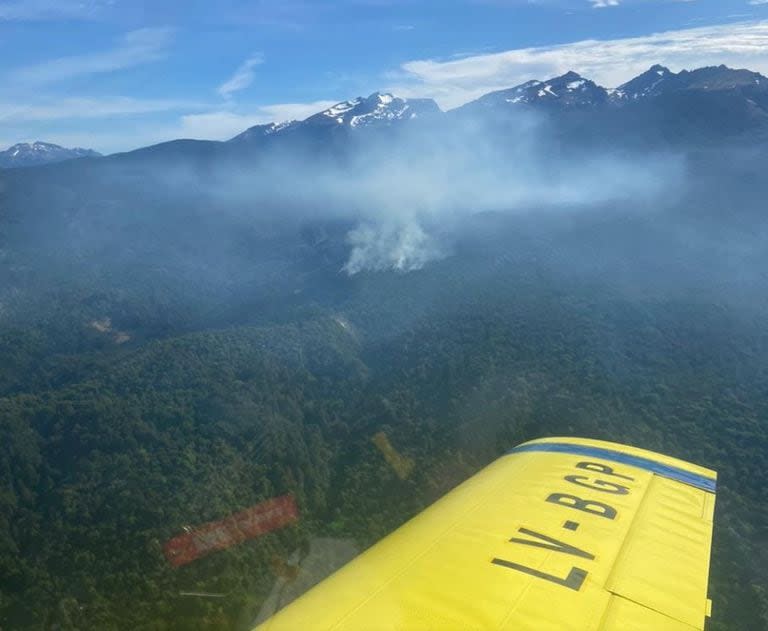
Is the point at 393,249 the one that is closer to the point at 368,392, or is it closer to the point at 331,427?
the point at 368,392

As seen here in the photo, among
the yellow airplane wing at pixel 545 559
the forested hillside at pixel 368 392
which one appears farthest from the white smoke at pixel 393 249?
the yellow airplane wing at pixel 545 559

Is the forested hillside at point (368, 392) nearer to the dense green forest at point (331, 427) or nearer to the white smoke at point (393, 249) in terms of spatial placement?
the dense green forest at point (331, 427)

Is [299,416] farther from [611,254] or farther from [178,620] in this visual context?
[611,254]

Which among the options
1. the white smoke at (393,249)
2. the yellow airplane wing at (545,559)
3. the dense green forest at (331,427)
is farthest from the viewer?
the white smoke at (393,249)

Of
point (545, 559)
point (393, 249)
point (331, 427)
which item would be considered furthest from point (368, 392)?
point (393, 249)

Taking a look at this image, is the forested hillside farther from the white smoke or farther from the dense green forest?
the white smoke
